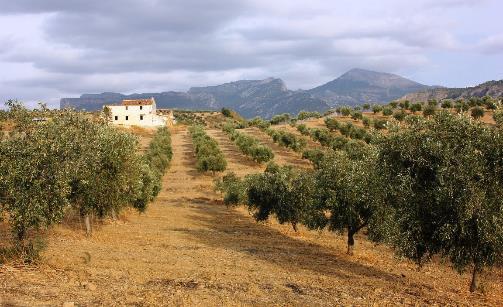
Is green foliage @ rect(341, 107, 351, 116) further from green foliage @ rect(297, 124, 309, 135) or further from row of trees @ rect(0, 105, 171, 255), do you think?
row of trees @ rect(0, 105, 171, 255)

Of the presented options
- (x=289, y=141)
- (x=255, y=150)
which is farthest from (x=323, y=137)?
(x=255, y=150)

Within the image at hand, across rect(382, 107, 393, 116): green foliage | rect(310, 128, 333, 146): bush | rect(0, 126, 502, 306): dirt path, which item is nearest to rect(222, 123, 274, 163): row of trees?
rect(310, 128, 333, 146): bush

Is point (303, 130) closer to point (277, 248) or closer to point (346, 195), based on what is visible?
point (277, 248)

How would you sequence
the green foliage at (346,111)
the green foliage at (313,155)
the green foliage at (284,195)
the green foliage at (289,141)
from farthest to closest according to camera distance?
the green foliage at (346,111) < the green foliage at (289,141) < the green foliage at (313,155) < the green foliage at (284,195)

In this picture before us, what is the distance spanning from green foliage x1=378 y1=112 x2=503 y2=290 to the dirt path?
10.0ft

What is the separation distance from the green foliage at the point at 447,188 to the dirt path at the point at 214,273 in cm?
305

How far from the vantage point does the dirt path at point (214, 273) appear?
1928cm

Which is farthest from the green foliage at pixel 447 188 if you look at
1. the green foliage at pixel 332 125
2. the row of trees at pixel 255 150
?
the green foliage at pixel 332 125

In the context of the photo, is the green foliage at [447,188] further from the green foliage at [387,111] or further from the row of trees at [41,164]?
the green foliage at [387,111]

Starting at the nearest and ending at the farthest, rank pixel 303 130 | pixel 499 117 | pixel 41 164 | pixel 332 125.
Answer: pixel 499 117 < pixel 41 164 < pixel 332 125 < pixel 303 130

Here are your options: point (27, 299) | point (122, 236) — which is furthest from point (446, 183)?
point (122, 236)

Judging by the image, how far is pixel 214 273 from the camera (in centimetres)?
2450

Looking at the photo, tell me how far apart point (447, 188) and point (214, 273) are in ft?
41.6

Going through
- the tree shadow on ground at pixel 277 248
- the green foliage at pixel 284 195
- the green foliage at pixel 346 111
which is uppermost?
the green foliage at pixel 346 111
